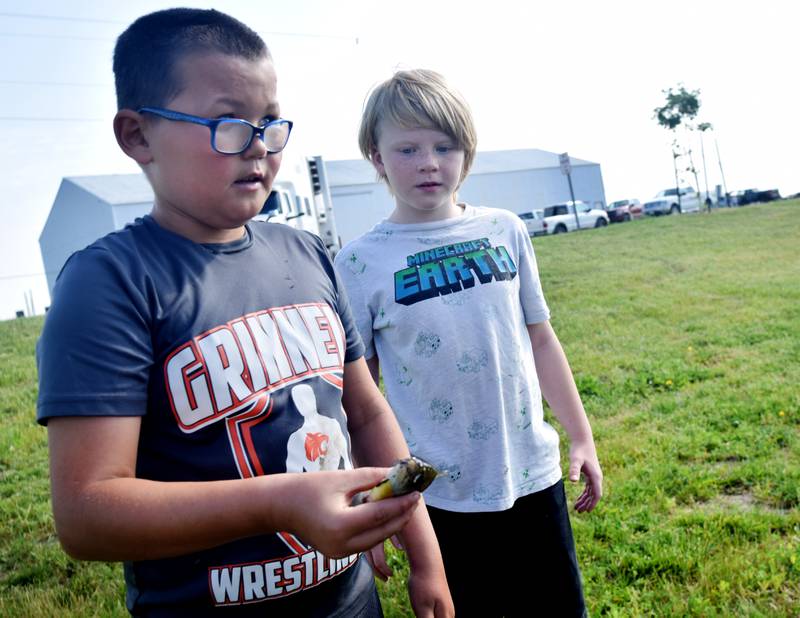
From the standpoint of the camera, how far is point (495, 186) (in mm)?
49656

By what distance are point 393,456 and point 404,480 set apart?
516 millimetres

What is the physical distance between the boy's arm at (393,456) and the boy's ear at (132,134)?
0.61 meters

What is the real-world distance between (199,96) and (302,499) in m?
0.71

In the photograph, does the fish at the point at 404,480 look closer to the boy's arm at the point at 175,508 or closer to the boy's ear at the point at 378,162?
the boy's arm at the point at 175,508

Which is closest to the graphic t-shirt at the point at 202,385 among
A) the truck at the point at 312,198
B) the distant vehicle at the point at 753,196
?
the truck at the point at 312,198

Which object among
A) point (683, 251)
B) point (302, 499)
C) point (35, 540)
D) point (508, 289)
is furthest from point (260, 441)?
point (683, 251)

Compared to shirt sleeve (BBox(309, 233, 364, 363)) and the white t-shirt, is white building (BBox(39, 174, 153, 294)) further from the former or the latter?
shirt sleeve (BBox(309, 233, 364, 363))

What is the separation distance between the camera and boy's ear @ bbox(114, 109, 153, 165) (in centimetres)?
124

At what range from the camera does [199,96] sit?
3.96 feet

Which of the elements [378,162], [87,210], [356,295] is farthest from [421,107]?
[87,210]

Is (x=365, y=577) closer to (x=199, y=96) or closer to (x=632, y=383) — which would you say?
(x=199, y=96)

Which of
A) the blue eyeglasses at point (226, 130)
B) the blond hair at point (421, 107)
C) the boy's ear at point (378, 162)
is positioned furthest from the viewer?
the boy's ear at point (378, 162)

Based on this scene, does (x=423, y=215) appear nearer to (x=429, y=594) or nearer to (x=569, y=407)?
(x=569, y=407)

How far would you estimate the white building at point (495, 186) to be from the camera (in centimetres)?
4194
